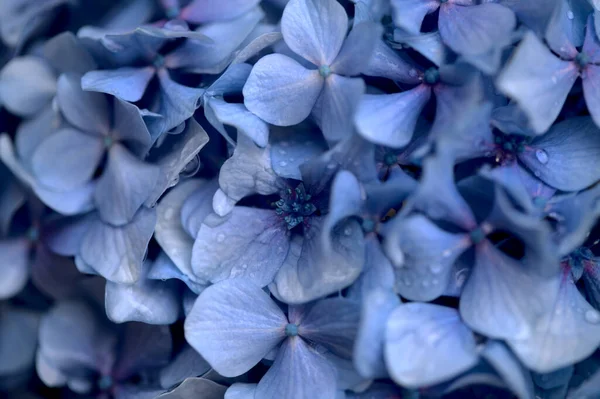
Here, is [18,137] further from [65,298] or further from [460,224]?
[460,224]

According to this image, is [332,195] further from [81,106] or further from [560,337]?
[81,106]

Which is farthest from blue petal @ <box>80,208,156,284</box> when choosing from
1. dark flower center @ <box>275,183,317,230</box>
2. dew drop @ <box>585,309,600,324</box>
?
dew drop @ <box>585,309,600,324</box>

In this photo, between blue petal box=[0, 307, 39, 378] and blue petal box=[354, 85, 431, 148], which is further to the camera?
blue petal box=[0, 307, 39, 378]

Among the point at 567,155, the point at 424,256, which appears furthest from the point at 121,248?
the point at 567,155

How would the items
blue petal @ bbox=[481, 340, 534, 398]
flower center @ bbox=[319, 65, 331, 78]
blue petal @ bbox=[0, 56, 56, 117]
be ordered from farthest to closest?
blue petal @ bbox=[0, 56, 56, 117] → flower center @ bbox=[319, 65, 331, 78] → blue petal @ bbox=[481, 340, 534, 398]

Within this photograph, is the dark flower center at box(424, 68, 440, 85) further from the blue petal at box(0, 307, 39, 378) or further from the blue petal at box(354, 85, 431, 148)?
the blue petal at box(0, 307, 39, 378)

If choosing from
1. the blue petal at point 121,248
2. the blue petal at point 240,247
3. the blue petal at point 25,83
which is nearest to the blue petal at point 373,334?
the blue petal at point 240,247

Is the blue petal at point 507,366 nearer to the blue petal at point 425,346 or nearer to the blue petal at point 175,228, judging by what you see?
the blue petal at point 425,346
